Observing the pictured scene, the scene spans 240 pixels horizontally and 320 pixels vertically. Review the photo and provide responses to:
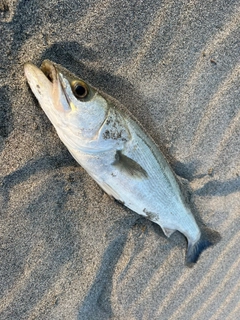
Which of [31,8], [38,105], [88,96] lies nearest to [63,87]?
[88,96]

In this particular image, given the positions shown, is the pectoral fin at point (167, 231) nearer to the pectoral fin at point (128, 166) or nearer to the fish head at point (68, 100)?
the pectoral fin at point (128, 166)

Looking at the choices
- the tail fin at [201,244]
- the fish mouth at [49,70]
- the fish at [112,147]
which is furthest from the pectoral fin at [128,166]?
the tail fin at [201,244]

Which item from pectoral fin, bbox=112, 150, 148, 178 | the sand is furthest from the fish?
the sand

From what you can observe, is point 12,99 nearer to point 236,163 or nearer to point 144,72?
point 144,72

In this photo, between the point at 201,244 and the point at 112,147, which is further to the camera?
the point at 201,244

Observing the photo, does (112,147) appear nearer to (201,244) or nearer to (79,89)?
(79,89)

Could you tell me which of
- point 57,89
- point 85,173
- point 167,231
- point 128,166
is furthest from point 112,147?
point 167,231
